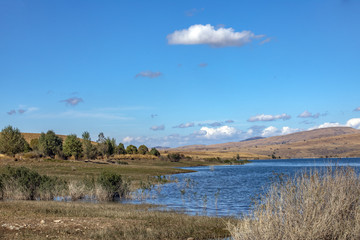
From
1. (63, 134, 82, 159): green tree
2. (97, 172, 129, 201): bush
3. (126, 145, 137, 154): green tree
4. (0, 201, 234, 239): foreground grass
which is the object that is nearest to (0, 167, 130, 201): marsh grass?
(97, 172, 129, 201): bush

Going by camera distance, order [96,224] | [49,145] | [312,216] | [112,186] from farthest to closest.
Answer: [49,145] → [112,186] → [96,224] → [312,216]

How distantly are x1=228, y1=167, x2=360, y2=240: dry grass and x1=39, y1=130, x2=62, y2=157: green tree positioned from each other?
99284 mm

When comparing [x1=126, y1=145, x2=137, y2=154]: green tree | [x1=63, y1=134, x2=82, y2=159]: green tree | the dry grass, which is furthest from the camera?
[x1=126, y1=145, x2=137, y2=154]: green tree

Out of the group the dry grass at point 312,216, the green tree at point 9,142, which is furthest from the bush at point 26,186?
the green tree at point 9,142

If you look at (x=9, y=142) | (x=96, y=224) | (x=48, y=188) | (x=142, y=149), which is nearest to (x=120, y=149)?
(x=142, y=149)

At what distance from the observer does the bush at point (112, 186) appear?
112 feet

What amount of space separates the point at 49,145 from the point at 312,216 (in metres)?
104

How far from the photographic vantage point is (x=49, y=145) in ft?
349

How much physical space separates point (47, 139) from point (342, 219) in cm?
10523

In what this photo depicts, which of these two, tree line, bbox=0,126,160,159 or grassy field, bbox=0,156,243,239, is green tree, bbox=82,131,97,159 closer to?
tree line, bbox=0,126,160,159

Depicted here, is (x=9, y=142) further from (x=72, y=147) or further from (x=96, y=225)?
(x=96, y=225)

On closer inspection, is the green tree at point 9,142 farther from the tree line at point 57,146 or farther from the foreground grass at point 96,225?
the foreground grass at point 96,225

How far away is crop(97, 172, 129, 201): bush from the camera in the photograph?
112 ft

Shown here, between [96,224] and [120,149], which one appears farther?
[120,149]
